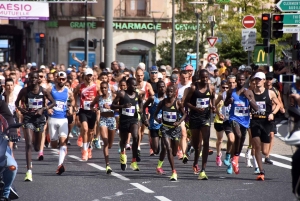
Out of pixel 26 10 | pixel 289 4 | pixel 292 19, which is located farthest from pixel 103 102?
pixel 26 10

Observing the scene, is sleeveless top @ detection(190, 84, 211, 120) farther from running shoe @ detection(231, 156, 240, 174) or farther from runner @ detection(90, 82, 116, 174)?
runner @ detection(90, 82, 116, 174)

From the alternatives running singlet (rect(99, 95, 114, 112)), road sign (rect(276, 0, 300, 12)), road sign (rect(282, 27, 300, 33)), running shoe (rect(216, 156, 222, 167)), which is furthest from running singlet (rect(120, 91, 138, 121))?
road sign (rect(282, 27, 300, 33))

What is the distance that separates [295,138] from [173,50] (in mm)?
43518

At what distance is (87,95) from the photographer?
18969mm

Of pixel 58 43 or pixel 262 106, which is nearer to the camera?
pixel 262 106

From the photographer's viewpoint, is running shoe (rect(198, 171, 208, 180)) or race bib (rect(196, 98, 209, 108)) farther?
race bib (rect(196, 98, 209, 108))

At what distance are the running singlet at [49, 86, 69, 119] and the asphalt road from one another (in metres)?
0.92

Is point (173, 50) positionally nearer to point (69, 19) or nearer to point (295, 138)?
point (69, 19)

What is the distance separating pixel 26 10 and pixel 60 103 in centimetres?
2127

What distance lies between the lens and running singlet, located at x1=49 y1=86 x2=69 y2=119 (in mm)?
17031

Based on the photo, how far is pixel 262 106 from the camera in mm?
15617

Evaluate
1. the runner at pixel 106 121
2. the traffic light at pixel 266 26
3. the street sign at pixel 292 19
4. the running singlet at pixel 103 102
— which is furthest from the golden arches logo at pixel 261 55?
the runner at pixel 106 121

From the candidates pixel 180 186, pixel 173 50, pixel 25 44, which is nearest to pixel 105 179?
pixel 180 186

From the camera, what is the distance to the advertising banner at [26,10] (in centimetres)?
3778
